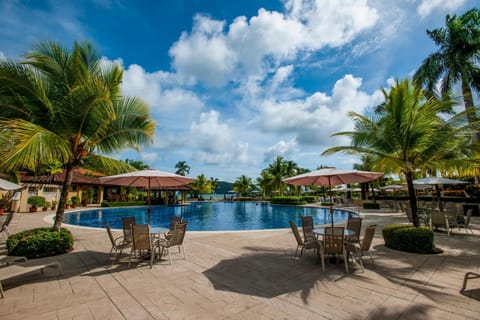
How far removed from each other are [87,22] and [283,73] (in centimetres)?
847

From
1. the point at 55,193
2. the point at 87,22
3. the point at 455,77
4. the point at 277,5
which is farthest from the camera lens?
the point at 55,193

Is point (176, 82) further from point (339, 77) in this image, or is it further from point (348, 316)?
point (348, 316)

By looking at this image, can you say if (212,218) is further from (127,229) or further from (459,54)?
(459,54)

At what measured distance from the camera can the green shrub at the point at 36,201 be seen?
755 inches

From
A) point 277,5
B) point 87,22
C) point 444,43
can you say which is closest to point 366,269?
point 277,5

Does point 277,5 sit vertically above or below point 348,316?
above

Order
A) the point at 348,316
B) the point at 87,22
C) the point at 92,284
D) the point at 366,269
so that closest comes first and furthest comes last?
the point at 348,316 → the point at 92,284 → the point at 366,269 → the point at 87,22

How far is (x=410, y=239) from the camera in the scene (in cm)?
615

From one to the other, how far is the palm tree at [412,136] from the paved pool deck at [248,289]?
2.79 metres

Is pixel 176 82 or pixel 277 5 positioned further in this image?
pixel 176 82

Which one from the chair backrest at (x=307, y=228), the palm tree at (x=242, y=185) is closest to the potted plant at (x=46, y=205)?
the chair backrest at (x=307, y=228)

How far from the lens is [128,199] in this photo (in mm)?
31344

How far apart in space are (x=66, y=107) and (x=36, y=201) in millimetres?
19667

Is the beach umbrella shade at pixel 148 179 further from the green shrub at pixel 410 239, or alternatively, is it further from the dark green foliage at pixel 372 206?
the dark green foliage at pixel 372 206
